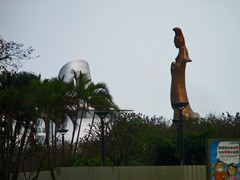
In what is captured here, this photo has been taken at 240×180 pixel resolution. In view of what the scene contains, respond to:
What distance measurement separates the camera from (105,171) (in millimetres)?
32125

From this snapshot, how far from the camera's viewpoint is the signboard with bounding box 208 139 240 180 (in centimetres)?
2327

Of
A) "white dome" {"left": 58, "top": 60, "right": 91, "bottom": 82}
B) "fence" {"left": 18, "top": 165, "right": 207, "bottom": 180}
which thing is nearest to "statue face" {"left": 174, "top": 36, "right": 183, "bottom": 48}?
"fence" {"left": 18, "top": 165, "right": 207, "bottom": 180}

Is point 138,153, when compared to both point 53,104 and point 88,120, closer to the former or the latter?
point 53,104

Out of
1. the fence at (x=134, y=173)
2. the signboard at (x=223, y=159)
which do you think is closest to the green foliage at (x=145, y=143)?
the fence at (x=134, y=173)

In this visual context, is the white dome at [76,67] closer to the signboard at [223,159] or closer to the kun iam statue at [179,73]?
the kun iam statue at [179,73]

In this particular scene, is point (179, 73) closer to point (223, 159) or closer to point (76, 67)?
point (76, 67)

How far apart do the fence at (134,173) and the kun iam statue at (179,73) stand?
56.7 meters

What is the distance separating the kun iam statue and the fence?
186 ft

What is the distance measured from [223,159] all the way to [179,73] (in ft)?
234

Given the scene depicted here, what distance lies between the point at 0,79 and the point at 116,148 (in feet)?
36.1

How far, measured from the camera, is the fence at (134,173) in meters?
26.9

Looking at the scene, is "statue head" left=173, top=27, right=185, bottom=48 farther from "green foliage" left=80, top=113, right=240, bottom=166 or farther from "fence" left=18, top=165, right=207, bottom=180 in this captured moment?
"fence" left=18, top=165, right=207, bottom=180

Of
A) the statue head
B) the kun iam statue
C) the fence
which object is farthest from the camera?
the kun iam statue

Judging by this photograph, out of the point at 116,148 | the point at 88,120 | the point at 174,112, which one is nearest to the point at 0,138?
A: the point at 116,148
